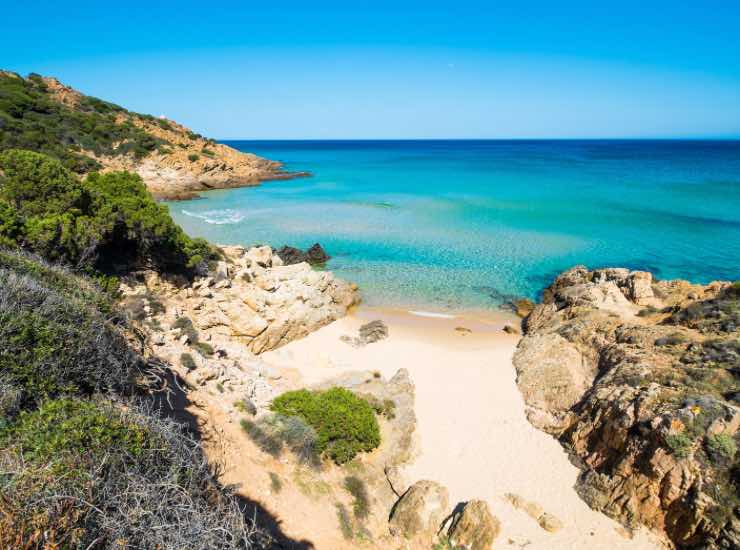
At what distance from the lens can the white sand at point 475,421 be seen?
368 inches

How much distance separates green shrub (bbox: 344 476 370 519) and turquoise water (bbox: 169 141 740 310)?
41.5ft

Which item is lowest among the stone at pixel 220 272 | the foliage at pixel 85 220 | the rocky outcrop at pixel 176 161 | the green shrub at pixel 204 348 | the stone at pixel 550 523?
the stone at pixel 550 523

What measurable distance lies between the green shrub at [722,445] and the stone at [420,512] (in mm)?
5764

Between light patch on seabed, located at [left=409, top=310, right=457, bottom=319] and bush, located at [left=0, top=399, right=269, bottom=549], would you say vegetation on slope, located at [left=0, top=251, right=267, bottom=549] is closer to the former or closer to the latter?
bush, located at [left=0, top=399, right=269, bottom=549]

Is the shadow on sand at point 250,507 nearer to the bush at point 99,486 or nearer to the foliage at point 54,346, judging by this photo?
the foliage at point 54,346

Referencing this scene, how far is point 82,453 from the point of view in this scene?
4.27 metres

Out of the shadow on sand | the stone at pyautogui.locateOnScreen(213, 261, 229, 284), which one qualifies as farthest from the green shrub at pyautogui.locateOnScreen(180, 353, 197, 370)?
the stone at pyautogui.locateOnScreen(213, 261, 229, 284)

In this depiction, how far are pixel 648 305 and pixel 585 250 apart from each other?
1528cm

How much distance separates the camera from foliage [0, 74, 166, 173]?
3556 centimetres

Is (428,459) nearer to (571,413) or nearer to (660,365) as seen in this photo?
(571,413)

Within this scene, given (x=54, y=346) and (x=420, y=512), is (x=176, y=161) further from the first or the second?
(x=420, y=512)

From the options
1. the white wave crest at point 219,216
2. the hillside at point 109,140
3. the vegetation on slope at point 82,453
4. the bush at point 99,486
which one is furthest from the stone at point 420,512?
the hillside at point 109,140

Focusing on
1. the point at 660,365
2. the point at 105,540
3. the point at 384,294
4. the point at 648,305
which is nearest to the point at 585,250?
the point at 648,305

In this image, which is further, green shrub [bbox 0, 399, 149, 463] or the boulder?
the boulder
